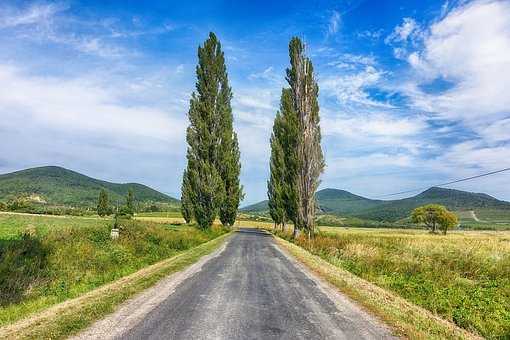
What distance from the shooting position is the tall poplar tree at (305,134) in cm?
3428

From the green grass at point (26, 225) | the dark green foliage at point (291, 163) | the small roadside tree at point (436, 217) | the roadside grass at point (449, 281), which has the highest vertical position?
the dark green foliage at point (291, 163)

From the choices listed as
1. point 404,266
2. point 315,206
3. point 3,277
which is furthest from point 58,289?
point 315,206

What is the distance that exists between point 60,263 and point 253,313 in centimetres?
964

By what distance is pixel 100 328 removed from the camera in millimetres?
6906

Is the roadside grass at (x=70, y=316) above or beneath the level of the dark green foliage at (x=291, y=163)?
beneath

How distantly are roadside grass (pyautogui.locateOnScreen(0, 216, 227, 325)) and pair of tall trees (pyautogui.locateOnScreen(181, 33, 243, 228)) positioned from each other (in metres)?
17.3

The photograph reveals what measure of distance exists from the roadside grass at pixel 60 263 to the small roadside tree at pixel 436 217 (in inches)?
3746

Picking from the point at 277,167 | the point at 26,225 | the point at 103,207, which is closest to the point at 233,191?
the point at 277,167

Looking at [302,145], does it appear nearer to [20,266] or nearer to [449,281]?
[449,281]

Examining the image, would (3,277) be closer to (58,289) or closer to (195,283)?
(58,289)

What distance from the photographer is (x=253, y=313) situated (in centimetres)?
817

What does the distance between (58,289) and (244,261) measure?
827 centimetres

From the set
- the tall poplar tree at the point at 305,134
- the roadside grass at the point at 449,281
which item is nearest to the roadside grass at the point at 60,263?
the roadside grass at the point at 449,281

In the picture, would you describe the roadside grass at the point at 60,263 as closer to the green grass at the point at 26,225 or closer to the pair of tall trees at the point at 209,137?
the green grass at the point at 26,225
